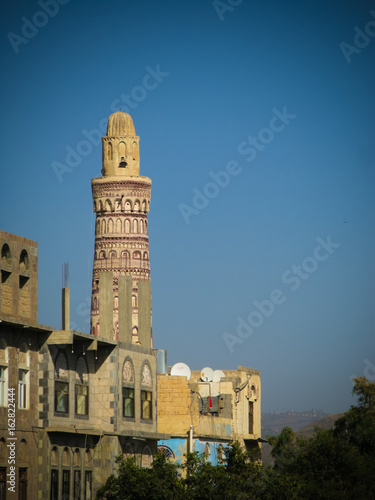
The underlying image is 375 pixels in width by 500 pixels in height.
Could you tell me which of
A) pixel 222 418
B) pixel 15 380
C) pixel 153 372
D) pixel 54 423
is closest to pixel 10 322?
pixel 15 380

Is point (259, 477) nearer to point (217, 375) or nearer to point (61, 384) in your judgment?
Answer: point (61, 384)

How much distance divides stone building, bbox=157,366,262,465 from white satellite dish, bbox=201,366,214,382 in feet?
0.68

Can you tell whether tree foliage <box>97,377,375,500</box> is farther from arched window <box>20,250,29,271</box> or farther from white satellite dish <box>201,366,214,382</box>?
arched window <box>20,250,29,271</box>

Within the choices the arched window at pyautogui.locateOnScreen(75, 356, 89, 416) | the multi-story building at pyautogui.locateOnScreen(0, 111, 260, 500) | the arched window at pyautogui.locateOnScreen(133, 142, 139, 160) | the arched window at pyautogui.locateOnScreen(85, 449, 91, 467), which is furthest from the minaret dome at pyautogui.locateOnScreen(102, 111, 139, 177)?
the arched window at pyautogui.locateOnScreen(85, 449, 91, 467)

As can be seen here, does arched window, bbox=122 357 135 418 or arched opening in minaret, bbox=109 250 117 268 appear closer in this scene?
arched window, bbox=122 357 135 418

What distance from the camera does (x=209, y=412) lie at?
5397 centimetres

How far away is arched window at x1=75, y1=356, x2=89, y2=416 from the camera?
131 feet

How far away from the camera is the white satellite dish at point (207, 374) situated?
2168 inches

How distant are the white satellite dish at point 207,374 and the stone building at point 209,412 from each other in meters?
0.21

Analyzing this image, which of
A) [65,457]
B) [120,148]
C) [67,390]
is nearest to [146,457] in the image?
[65,457]

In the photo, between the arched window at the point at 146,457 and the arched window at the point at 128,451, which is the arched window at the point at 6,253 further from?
the arched window at the point at 146,457

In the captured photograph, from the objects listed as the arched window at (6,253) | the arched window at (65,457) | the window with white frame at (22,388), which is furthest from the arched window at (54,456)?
the arched window at (6,253)

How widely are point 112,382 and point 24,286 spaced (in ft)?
18.3

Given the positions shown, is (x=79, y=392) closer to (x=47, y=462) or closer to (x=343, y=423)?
(x=47, y=462)
